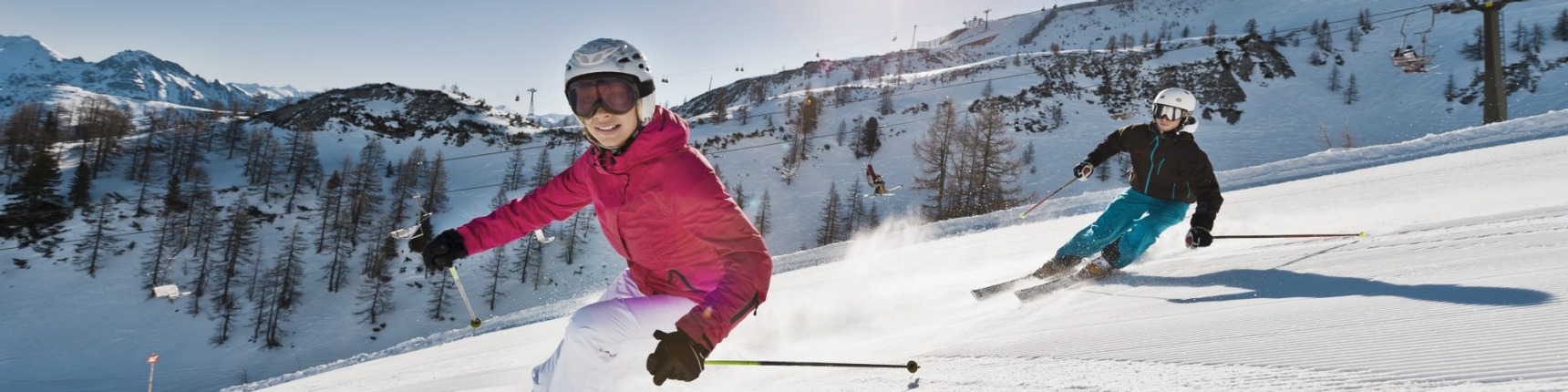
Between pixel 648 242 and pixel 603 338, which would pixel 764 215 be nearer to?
pixel 648 242

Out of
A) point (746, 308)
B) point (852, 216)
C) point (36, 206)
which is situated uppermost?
point (746, 308)

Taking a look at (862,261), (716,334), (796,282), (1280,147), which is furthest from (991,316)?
→ (1280,147)

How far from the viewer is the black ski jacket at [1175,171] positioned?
6.12 meters

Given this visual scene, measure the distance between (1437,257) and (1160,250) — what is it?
264 cm

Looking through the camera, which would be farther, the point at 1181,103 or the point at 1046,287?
the point at 1181,103

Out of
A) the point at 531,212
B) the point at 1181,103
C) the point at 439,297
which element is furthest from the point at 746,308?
the point at 439,297

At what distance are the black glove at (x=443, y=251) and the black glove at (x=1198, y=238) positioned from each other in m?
5.69

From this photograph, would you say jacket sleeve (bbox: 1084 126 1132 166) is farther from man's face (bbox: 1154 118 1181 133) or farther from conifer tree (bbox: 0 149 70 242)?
conifer tree (bbox: 0 149 70 242)

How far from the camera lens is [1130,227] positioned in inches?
255

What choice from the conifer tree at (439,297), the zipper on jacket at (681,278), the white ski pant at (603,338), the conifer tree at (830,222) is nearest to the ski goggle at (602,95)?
the zipper on jacket at (681,278)

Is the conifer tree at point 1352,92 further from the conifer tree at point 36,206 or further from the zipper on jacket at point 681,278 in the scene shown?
the conifer tree at point 36,206

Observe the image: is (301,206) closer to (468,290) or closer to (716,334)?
(468,290)

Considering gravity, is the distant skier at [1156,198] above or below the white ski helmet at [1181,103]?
below

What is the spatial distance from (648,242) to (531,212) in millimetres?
1150
